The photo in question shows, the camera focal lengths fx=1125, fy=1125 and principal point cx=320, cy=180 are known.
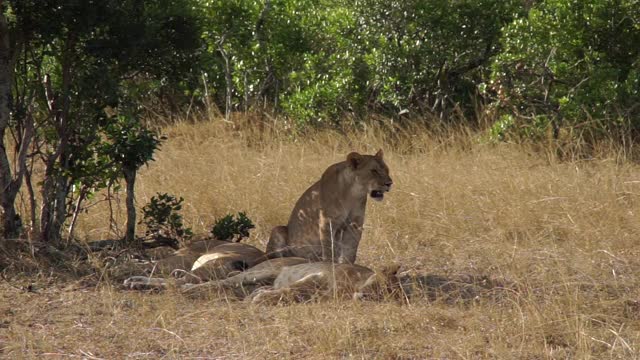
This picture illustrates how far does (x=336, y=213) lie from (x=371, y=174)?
368 millimetres

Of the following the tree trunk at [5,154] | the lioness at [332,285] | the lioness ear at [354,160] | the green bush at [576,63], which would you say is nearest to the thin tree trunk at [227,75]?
the green bush at [576,63]

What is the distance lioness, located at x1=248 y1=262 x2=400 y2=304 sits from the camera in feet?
21.8

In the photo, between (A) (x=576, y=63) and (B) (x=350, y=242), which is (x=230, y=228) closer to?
(B) (x=350, y=242)

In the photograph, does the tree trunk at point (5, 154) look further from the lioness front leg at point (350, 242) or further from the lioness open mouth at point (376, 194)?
the lioness open mouth at point (376, 194)

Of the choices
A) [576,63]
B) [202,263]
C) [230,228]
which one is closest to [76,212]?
[230,228]

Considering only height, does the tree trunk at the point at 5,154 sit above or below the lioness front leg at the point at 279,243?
above

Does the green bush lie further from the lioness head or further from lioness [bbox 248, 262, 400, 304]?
lioness [bbox 248, 262, 400, 304]

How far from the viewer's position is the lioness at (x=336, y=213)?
25.7 ft

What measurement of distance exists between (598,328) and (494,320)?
547 millimetres

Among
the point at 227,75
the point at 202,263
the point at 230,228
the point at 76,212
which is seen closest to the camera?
the point at 202,263

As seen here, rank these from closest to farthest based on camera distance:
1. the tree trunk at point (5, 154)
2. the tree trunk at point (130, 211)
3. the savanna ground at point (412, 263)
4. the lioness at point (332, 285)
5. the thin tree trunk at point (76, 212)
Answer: the savanna ground at point (412, 263)
the lioness at point (332, 285)
the tree trunk at point (5, 154)
the thin tree trunk at point (76, 212)
the tree trunk at point (130, 211)

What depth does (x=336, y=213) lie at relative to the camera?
7883 mm

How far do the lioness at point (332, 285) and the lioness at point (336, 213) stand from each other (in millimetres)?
904

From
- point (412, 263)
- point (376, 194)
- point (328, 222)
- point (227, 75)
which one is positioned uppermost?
point (227, 75)
